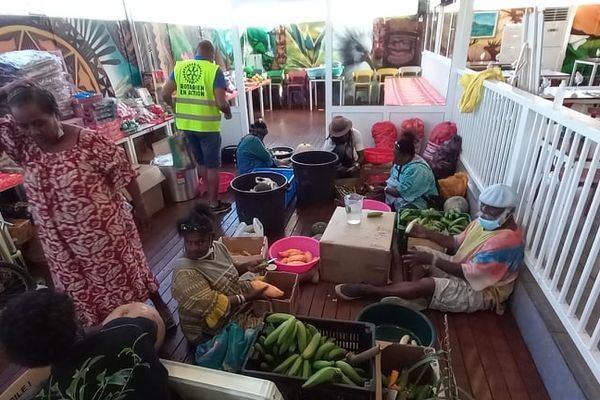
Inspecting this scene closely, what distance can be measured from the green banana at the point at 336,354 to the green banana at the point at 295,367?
12cm

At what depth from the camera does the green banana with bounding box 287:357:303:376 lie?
1.30 m

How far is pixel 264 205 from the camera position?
111 inches

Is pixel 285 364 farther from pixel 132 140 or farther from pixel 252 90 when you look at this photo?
pixel 252 90

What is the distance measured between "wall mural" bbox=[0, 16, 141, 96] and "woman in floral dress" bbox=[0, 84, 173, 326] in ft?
6.46

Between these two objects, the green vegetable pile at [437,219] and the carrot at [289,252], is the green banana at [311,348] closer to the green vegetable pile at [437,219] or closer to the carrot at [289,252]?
the carrot at [289,252]

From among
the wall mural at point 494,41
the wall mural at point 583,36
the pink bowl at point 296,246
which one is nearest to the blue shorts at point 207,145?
the pink bowl at point 296,246

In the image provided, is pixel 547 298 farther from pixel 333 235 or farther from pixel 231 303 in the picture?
pixel 231 303

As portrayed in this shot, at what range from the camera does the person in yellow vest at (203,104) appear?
311cm

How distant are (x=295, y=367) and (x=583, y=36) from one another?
26.7ft

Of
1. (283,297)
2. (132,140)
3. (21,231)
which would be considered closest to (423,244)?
(283,297)

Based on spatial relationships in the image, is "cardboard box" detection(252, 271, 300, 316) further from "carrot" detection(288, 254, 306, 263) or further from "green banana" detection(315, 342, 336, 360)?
"green banana" detection(315, 342, 336, 360)

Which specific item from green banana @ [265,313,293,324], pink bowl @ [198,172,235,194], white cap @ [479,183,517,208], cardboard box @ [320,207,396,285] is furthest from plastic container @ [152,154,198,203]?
white cap @ [479,183,517,208]

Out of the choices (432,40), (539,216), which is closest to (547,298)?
(539,216)

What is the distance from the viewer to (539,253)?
6.16ft
